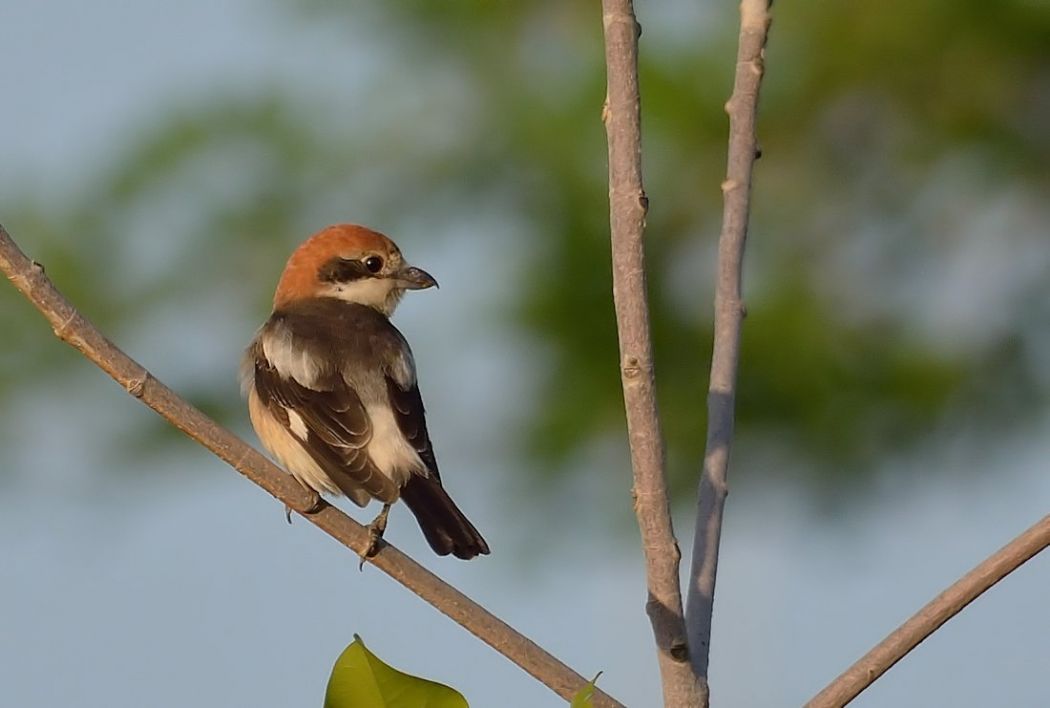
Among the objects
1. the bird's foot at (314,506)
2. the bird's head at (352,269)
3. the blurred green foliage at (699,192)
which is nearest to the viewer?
the bird's foot at (314,506)

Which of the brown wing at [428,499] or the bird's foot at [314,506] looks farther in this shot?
the brown wing at [428,499]

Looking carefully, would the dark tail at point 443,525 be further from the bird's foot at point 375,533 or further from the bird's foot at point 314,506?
the bird's foot at point 314,506

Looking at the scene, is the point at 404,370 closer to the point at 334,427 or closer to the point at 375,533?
the point at 334,427

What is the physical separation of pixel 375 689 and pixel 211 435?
0.85 metres

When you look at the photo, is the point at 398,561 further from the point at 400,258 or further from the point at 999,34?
the point at 999,34

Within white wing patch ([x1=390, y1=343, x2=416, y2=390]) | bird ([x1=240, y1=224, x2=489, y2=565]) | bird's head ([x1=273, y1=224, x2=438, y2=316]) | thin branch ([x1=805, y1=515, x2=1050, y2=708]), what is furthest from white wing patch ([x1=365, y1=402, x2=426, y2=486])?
thin branch ([x1=805, y1=515, x2=1050, y2=708])

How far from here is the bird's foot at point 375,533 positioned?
256cm

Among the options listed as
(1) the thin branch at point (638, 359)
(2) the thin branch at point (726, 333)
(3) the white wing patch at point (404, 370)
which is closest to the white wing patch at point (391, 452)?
(3) the white wing patch at point (404, 370)

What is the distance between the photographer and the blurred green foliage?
7523mm

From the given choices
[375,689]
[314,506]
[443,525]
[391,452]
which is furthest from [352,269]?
[375,689]

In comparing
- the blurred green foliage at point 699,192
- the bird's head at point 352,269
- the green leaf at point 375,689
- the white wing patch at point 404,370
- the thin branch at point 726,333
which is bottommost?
the green leaf at point 375,689

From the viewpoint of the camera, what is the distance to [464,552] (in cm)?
376

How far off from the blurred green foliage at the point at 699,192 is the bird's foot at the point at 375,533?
3.50 meters

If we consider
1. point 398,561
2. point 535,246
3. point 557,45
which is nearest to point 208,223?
point 535,246
